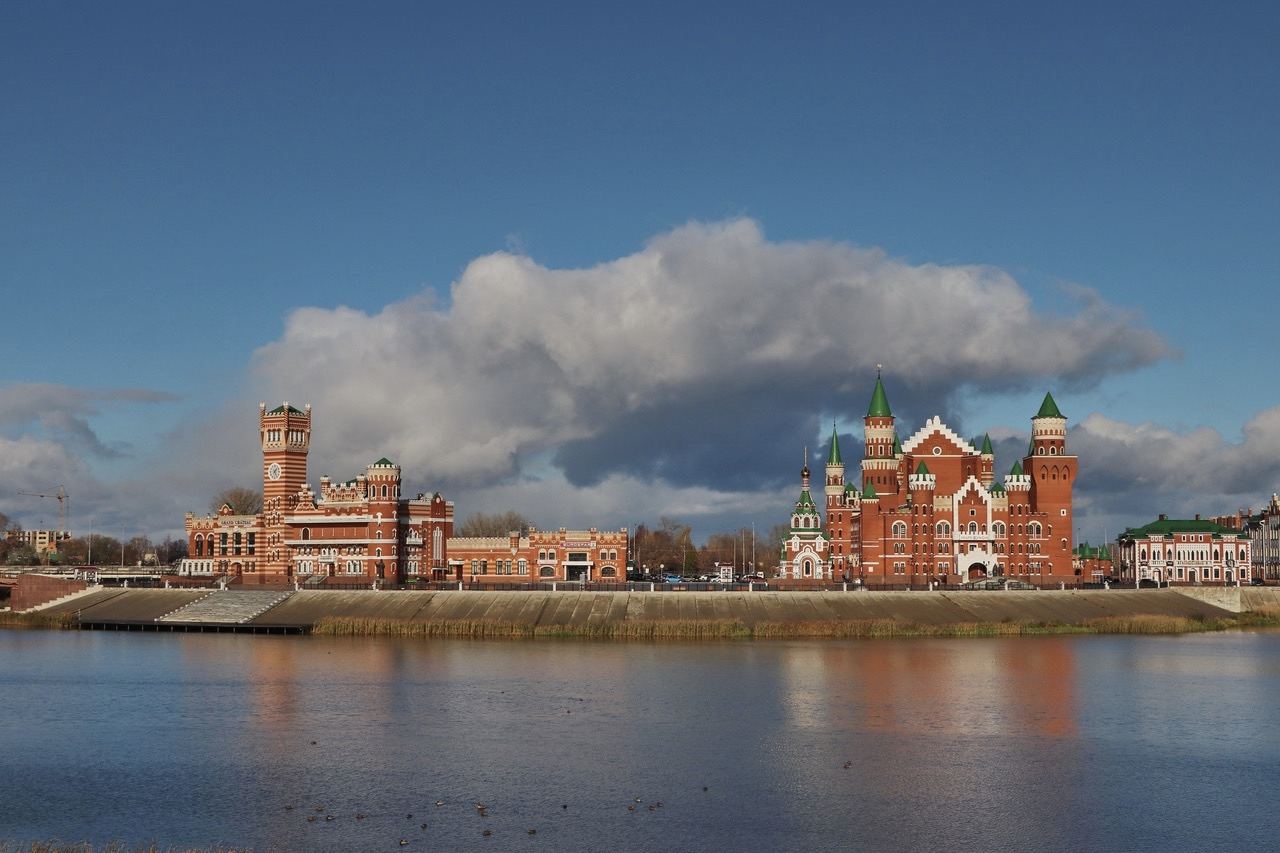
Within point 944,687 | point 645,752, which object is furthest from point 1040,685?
point 645,752

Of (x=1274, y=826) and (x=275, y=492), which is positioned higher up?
(x=275, y=492)

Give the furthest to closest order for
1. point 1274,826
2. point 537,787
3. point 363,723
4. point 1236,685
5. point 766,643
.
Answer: point 766,643 < point 1236,685 < point 363,723 < point 537,787 < point 1274,826

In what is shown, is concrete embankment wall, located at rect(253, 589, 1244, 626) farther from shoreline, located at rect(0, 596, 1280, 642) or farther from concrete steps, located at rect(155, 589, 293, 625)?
concrete steps, located at rect(155, 589, 293, 625)

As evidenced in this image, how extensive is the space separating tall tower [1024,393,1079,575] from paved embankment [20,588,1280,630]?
70.0 ft

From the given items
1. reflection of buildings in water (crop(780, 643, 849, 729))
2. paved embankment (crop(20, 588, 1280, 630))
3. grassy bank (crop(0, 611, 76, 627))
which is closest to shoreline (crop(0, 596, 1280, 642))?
paved embankment (crop(20, 588, 1280, 630))

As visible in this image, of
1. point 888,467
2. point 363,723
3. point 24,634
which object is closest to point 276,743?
point 363,723

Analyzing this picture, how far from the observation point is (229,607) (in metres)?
130

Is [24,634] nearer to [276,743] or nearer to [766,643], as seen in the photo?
[766,643]

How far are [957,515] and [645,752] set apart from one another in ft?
358

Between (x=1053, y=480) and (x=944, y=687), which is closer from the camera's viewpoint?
(x=944, y=687)

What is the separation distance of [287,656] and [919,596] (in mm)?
61116

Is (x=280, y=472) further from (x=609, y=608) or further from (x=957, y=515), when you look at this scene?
(x=957, y=515)

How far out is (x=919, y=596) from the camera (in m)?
132

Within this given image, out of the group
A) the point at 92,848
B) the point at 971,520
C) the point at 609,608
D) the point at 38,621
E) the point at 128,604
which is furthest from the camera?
the point at 971,520
